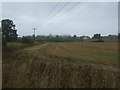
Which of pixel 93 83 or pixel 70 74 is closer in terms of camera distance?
pixel 93 83

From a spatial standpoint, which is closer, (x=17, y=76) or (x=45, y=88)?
(x=45, y=88)

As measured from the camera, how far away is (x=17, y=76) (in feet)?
11.3

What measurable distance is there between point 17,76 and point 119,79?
8.61ft

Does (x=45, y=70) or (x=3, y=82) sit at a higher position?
(x=45, y=70)

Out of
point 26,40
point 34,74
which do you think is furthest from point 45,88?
point 26,40

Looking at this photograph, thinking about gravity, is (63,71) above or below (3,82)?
above

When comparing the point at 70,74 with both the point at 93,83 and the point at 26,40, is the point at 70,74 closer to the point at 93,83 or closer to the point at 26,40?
the point at 93,83

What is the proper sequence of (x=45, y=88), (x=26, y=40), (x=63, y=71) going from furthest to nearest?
1. (x=26, y=40)
2. (x=63, y=71)
3. (x=45, y=88)

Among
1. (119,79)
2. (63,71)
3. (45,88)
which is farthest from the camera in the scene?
(63,71)

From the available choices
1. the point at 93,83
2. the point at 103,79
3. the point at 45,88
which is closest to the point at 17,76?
the point at 45,88

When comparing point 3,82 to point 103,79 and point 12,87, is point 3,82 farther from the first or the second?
point 103,79

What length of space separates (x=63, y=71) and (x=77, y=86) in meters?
0.65

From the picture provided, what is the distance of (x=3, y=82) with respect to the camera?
10.8 feet

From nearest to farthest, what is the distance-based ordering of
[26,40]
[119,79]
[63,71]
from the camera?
[119,79]
[63,71]
[26,40]
